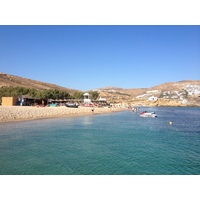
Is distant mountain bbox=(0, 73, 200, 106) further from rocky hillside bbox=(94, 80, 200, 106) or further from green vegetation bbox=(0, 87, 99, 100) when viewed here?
green vegetation bbox=(0, 87, 99, 100)

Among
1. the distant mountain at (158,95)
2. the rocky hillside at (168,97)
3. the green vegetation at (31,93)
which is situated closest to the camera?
the green vegetation at (31,93)

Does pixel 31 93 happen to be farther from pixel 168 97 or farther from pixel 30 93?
pixel 168 97

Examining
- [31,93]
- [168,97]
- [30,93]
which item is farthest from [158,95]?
[30,93]

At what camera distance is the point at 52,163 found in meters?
8.46

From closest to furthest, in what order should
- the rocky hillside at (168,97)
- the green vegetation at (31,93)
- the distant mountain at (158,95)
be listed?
the green vegetation at (31,93) → the distant mountain at (158,95) → the rocky hillside at (168,97)

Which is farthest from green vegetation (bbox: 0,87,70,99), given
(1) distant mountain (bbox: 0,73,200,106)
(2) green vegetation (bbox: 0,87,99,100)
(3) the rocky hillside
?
(3) the rocky hillside

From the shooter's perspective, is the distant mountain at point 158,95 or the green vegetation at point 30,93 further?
the distant mountain at point 158,95

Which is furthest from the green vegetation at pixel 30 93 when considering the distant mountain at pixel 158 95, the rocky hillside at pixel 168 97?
the rocky hillside at pixel 168 97

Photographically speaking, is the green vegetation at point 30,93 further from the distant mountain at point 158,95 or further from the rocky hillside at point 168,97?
Result: the rocky hillside at point 168,97
